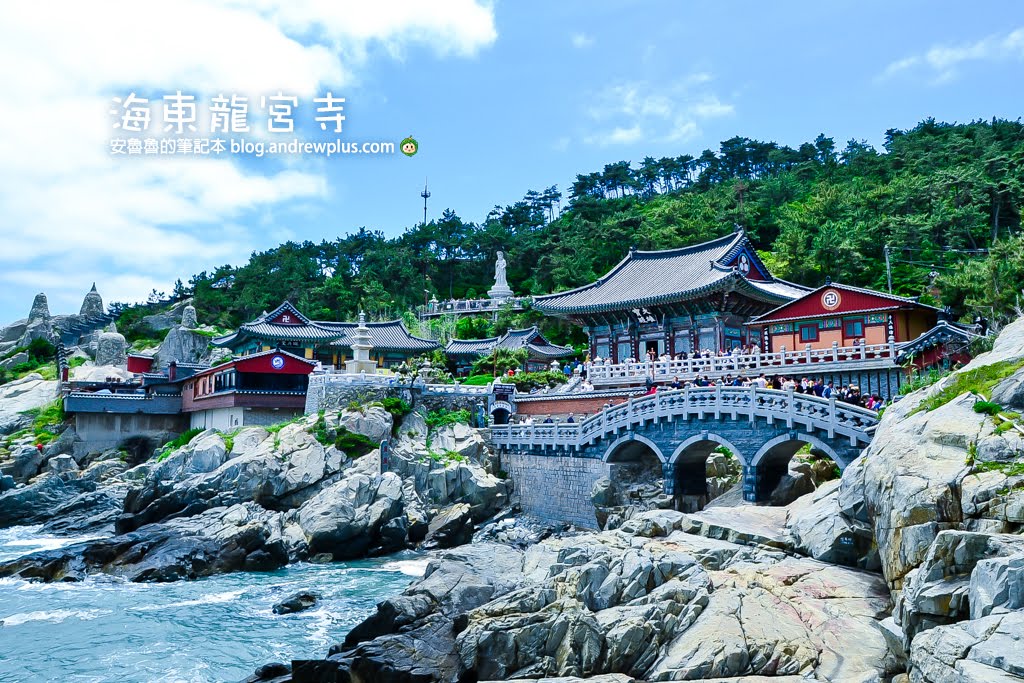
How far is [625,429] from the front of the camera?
116ft

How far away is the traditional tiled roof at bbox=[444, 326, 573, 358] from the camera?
6494 cm

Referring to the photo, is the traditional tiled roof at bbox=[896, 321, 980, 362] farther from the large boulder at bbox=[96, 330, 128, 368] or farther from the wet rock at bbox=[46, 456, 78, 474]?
the large boulder at bbox=[96, 330, 128, 368]

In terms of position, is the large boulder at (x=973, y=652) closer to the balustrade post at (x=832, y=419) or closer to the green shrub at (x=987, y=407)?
the green shrub at (x=987, y=407)

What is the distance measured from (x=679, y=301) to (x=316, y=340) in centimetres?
3327

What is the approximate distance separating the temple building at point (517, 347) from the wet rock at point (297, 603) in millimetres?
37533

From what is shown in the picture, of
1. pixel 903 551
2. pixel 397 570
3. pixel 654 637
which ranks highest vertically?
pixel 903 551

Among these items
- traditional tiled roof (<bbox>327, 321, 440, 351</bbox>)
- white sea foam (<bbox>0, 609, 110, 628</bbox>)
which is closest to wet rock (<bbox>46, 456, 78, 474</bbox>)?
traditional tiled roof (<bbox>327, 321, 440, 351</bbox>)

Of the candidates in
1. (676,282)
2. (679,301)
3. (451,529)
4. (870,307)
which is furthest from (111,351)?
(870,307)

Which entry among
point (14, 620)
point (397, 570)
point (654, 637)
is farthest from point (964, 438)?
point (14, 620)

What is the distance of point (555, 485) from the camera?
38594 mm

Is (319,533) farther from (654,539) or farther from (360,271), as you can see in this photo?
(360,271)

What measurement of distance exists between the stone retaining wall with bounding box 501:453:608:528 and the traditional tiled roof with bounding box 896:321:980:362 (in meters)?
13.9

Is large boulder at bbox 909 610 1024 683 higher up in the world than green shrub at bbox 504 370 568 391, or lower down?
lower down

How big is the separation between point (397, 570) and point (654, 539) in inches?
526
